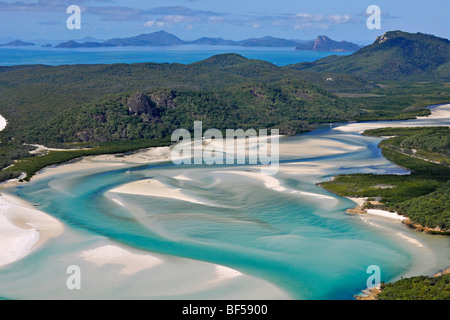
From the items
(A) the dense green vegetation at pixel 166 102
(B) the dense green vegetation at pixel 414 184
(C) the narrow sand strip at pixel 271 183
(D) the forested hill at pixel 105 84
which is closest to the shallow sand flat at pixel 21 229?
(A) the dense green vegetation at pixel 166 102

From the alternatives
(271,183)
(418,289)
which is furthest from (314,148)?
(418,289)

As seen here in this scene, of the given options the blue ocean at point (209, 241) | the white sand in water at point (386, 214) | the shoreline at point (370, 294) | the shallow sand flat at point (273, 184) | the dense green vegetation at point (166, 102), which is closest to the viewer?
the shoreline at point (370, 294)

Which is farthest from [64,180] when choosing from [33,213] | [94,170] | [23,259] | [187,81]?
[187,81]

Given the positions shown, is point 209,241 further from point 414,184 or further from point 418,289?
point 414,184

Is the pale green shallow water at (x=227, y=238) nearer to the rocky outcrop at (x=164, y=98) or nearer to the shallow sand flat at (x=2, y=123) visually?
the shallow sand flat at (x=2, y=123)

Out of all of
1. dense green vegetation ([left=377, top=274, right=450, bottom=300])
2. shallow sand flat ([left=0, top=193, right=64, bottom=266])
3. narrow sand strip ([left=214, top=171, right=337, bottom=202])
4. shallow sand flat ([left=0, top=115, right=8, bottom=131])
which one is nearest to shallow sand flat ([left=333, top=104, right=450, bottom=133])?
narrow sand strip ([left=214, top=171, right=337, bottom=202])

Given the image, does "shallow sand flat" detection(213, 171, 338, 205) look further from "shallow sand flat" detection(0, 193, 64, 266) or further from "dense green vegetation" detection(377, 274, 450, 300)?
"shallow sand flat" detection(0, 193, 64, 266)
